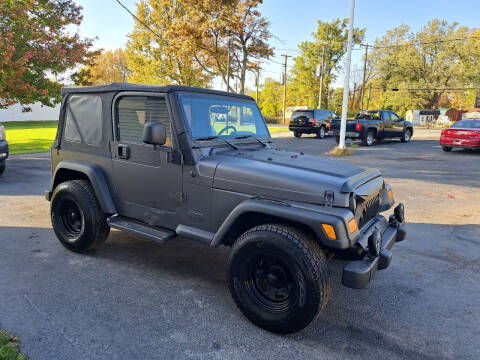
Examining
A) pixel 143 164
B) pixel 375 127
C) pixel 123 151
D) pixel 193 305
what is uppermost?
pixel 123 151

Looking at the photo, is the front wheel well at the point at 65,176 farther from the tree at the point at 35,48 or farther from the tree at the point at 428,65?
the tree at the point at 428,65

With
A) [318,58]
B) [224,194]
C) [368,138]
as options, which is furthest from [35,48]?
[318,58]

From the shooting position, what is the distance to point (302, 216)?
2.68 metres

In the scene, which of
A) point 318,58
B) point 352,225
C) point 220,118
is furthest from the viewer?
point 318,58

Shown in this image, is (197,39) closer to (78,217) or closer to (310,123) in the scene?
(310,123)

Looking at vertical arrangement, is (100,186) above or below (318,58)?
below

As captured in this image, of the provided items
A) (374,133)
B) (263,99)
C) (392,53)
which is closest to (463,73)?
(392,53)

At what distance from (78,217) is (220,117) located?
217cm

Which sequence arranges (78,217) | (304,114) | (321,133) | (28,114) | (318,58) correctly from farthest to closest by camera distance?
(318,58) → (28,114) → (321,133) → (304,114) → (78,217)

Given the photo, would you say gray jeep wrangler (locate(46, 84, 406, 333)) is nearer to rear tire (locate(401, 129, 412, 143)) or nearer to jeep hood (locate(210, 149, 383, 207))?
jeep hood (locate(210, 149, 383, 207))

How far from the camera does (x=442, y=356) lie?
262cm

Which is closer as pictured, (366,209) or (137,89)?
(366,209)

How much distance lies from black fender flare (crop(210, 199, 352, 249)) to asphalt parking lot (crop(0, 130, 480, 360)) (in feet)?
2.70

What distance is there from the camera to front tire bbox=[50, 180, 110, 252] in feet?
13.1
